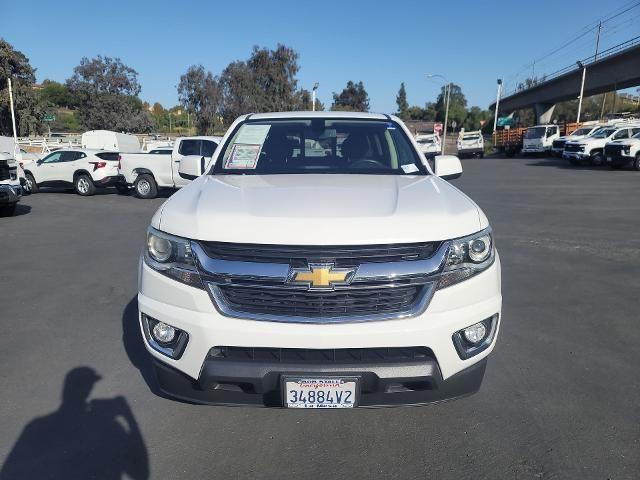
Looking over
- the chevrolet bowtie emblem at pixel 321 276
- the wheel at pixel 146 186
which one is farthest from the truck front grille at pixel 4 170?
the chevrolet bowtie emblem at pixel 321 276

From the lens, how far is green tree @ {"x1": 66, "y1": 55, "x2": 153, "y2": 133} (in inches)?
2131

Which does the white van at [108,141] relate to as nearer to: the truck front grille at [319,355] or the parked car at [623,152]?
the parked car at [623,152]

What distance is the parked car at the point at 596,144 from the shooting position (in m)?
25.6

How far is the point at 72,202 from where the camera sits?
14352mm

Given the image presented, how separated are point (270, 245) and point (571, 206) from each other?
1187 cm

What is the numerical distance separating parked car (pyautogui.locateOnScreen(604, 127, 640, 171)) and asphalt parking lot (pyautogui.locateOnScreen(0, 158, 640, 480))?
20.1 meters

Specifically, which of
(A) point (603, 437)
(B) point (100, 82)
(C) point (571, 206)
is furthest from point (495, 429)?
(B) point (100, 82)

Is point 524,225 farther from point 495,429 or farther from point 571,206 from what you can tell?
point 495,429

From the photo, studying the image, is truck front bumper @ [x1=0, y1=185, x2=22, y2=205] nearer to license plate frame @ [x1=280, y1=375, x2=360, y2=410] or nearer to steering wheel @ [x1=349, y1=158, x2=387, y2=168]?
steering wheel @ [x1=349, y1=158, x2=387, y2=168]

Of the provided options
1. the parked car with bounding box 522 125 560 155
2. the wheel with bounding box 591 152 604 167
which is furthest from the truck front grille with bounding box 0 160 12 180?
the parked car with bounding box 522 125 560 155

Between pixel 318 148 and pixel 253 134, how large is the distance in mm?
576

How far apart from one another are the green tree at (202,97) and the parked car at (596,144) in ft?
118

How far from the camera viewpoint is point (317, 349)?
7.57ft

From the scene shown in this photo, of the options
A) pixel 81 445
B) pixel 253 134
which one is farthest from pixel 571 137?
pixel 81 445
